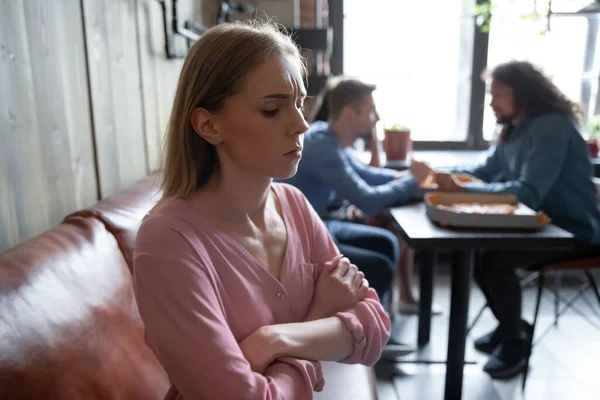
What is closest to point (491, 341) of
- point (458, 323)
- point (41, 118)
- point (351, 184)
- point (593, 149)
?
point (458, 323)

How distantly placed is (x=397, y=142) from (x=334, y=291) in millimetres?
1855

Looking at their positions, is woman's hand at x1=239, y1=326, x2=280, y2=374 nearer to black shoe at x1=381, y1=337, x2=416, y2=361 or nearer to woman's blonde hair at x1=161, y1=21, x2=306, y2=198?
woman's blonde hair at x1=161, y1=21, x2=306, y2=198

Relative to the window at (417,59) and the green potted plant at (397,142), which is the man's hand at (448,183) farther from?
the window at (417,59)

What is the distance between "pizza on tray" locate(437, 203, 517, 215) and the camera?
153cm

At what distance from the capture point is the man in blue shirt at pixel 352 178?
2.01 m

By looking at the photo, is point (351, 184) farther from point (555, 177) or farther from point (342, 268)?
point (342, 268)

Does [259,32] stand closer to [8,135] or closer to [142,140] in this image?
[8,135]

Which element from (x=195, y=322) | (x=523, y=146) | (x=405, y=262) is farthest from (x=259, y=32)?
(x=405, y=262)

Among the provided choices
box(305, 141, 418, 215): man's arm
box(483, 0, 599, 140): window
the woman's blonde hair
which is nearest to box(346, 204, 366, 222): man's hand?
box(305, 141, 418, 215): man's arm

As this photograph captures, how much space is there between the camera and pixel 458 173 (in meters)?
2.36

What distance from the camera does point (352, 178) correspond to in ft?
6.66

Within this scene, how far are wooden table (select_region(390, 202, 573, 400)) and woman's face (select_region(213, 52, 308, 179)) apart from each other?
68cm

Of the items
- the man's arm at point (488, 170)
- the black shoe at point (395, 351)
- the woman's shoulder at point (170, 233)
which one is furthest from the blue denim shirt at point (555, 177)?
the woman's shoulder at point (170, 233)

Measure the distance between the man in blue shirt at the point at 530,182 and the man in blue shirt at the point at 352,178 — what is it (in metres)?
0.25
